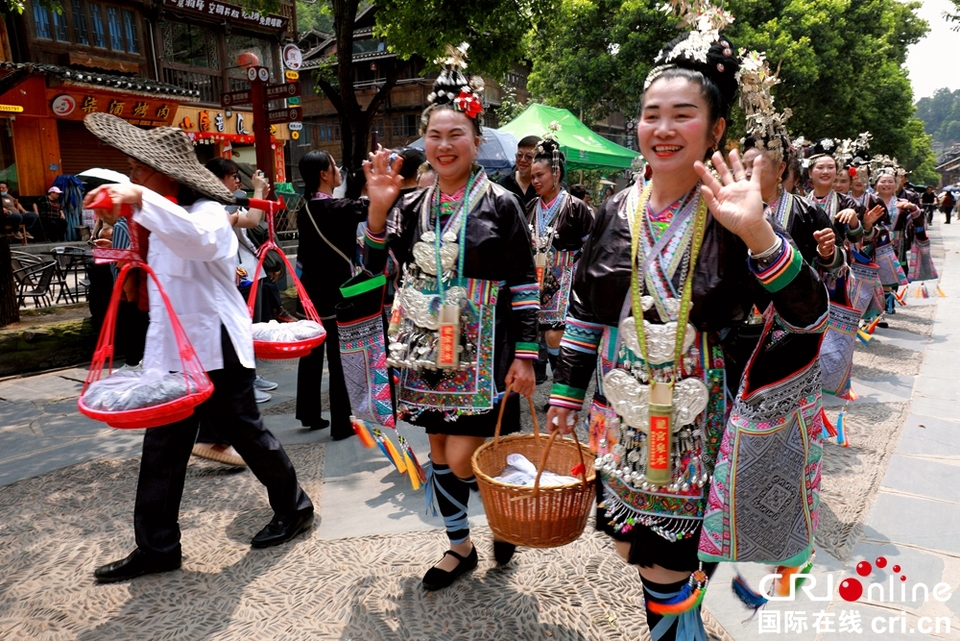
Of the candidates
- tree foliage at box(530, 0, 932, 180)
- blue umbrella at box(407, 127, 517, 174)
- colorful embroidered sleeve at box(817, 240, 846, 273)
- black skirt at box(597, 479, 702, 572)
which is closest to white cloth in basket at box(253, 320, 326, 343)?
black skirt at box(597, 479, 702, 572)

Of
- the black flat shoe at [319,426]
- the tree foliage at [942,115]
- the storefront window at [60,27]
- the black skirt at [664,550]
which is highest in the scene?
the tree foliage at [942,115]

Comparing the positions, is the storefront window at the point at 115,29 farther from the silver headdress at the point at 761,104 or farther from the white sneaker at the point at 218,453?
the silver headdress at the point at 761,104

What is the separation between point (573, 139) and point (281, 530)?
12.2 metres

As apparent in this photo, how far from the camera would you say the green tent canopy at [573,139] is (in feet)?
44.3

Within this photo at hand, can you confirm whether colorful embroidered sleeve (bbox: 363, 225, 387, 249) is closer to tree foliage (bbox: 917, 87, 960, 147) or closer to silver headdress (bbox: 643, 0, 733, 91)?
silver headdress (bbox: 643, 0, 733, 91)

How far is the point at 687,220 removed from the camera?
187 cm

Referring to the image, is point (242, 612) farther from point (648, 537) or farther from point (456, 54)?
point (456, 54)

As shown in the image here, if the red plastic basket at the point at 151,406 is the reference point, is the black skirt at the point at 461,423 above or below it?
below

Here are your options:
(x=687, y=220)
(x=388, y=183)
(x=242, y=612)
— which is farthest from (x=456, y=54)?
(x=242, y=612)

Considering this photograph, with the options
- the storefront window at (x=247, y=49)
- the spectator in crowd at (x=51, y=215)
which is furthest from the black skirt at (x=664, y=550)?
the storefront window at (x=247, y=49)

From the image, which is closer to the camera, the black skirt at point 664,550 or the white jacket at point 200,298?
the black skirt at point 664,550

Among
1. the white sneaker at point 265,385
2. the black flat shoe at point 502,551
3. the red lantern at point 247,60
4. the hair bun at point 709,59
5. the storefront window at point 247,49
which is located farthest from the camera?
the storefront window at point 247,49

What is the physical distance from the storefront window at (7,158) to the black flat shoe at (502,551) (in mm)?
15899

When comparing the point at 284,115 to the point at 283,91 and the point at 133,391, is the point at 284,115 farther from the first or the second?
the point at 133,391
